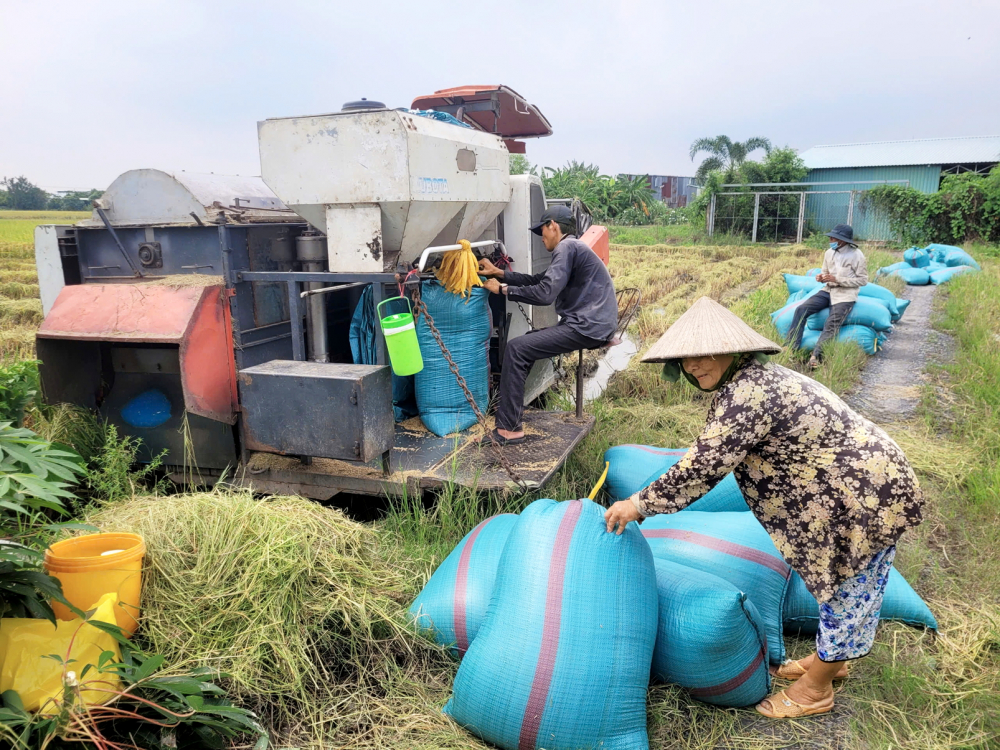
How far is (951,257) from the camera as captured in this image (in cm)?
1342

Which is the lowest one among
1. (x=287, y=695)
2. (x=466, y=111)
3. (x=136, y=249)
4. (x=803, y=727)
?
(x=803, y=727)

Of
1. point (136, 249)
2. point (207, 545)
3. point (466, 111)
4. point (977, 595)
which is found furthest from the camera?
point (466, 111)

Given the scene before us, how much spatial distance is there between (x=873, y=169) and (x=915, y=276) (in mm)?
16738

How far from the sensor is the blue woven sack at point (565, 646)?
2.09 meters

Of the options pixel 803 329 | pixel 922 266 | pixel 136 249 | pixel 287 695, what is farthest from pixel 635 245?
pixel 287 695

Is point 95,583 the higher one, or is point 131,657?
point 95,583

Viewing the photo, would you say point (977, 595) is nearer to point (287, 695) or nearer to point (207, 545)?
point (287, 695)

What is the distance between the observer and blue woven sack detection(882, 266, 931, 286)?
511 inches

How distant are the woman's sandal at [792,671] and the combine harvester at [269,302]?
137 centimetres

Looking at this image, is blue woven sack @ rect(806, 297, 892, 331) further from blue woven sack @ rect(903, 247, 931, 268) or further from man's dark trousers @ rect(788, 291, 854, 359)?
blue woven sack @ rect(903, 247, 931, 268)

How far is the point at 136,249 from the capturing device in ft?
12.8

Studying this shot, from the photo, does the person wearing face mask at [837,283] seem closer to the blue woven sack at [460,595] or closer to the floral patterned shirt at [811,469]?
the floral patterned shirt at [811,469]

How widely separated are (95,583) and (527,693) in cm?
137

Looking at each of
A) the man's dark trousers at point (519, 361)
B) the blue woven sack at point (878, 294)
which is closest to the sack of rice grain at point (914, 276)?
the blue woven sack at point (878, 294)
